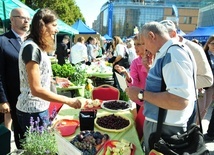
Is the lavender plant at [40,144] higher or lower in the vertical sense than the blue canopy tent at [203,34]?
lower

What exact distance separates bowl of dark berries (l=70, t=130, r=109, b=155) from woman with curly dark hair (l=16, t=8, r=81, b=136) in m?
0.23

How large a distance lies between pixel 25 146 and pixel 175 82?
41.4 inches

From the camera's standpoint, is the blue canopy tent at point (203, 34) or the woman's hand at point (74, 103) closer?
the woman's hand at point (74, 103)

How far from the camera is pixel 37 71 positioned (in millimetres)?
1458

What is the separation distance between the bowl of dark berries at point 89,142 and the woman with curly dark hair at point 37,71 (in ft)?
0.77

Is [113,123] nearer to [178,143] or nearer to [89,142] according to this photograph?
[89,142]

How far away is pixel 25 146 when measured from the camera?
1405mm

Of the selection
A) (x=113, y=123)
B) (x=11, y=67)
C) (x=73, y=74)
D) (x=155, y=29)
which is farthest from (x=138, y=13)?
(x=155, y=29)

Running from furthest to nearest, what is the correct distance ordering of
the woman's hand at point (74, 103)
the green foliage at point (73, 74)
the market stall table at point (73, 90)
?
the green foliage at point (73, 74) → the market stall table at point (73, 90) → the woman's hand at point (74, 103)

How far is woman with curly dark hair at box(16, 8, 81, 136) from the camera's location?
1.46 m

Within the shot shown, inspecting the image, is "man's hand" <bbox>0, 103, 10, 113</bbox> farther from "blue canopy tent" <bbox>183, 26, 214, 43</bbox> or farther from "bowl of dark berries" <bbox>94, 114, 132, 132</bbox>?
"blue canopy tent" <bbox>183, 26, 214, 43</bbox>

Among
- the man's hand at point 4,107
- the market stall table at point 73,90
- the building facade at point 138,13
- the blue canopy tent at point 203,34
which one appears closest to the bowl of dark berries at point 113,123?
the man's hand at point 4,107

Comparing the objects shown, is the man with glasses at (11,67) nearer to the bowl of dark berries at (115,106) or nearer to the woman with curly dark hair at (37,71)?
the woman with curly dark hair at (37,71)

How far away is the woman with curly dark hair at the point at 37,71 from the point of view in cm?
146
